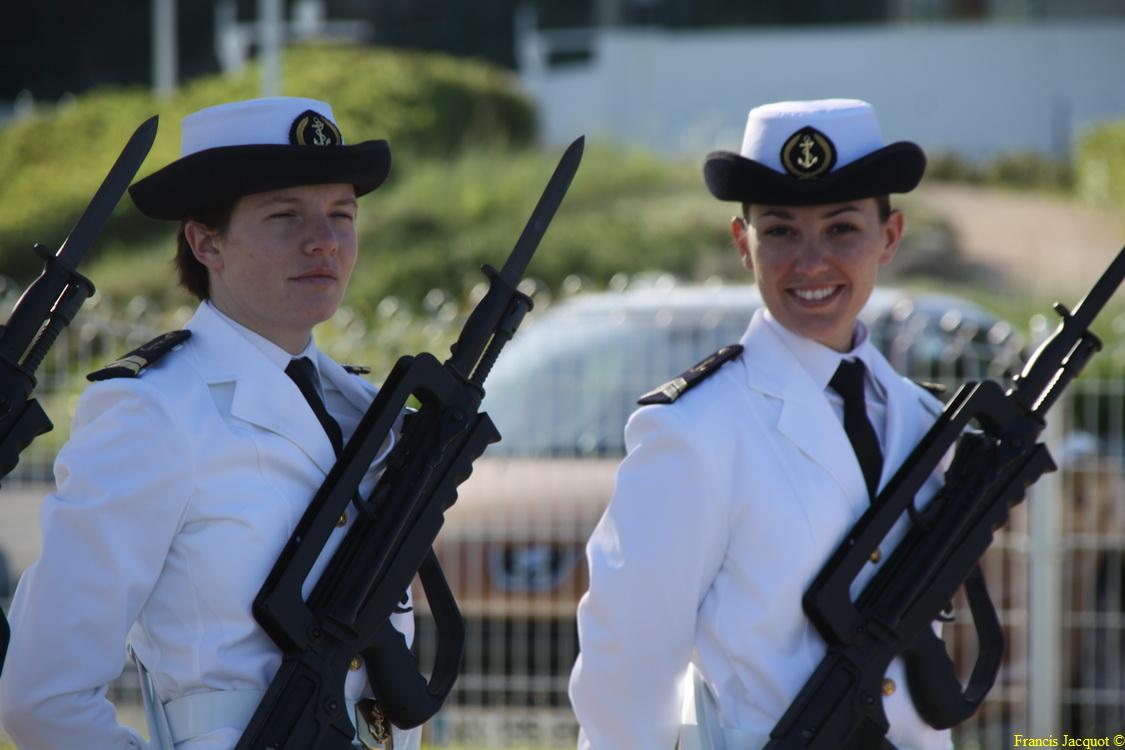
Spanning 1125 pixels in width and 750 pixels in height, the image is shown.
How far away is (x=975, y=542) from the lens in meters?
3.61

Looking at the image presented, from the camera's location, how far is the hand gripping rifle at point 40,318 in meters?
3.04

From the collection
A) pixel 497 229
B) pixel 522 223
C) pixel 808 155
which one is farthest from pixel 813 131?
pixel 497 229

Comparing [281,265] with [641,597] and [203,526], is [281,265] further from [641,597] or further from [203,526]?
[641,597]

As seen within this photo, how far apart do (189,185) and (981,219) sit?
1695cm

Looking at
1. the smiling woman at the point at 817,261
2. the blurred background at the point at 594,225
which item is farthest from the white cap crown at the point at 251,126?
the blurred background at the point at 594,225

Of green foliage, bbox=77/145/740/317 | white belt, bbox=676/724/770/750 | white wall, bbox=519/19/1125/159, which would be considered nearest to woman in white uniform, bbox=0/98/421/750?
white belt, bbox=676/724/770/750

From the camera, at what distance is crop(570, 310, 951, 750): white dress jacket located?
11.2 feet

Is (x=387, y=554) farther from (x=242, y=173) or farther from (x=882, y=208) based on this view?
(x=882, y=208)

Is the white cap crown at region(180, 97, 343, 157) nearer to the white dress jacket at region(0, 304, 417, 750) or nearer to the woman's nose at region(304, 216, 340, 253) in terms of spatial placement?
the woman's nose at region(304, 216, 340, 253)

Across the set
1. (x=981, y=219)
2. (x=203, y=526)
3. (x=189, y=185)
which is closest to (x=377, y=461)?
(x=203, y=526)

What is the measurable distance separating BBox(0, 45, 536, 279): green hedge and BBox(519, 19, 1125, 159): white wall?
4.32 feet

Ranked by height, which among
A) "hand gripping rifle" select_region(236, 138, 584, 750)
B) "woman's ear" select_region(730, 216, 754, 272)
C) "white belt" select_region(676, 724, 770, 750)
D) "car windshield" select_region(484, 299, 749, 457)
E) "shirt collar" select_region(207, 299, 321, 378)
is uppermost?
"woman's ear" select_region(730, 216, 754, 272)

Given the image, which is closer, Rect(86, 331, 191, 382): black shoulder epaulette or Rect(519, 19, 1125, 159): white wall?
Rect(86, 331, 191, 382): black shoulder epaulette

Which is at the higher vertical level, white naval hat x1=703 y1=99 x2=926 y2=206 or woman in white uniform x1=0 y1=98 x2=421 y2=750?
white naval hat x1=703 y1=99 x2=926 y2=206
